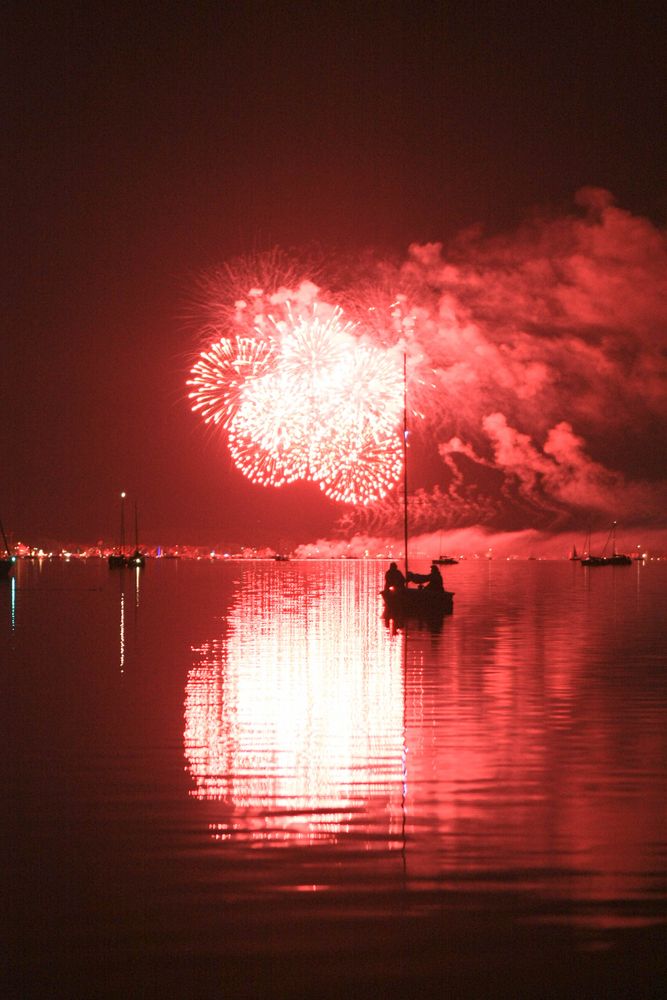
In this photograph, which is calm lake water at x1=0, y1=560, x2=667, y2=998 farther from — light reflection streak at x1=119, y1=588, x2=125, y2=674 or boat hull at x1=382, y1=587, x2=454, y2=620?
boat hull at x1=382, y1=587, x2=454, y2=620

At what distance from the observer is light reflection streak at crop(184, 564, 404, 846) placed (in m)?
12.2

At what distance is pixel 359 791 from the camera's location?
13070 mm

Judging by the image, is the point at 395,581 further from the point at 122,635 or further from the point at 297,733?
the point at 297,733

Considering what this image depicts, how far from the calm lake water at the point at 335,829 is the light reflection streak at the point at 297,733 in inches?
2.4

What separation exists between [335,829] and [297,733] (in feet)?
17.8

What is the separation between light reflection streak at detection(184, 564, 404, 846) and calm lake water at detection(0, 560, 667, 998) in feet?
0.20

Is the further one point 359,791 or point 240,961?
point 359,791

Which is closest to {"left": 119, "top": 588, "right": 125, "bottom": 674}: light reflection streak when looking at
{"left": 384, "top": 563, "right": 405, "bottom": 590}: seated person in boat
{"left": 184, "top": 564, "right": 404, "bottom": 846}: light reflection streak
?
{"left": 184, "top": 564, "right": 404, "bottom": 846}: light reflection streak

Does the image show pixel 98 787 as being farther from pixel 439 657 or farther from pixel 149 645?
pixel 149 645

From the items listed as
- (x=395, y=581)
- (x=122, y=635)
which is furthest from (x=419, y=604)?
(x=122, y=635)

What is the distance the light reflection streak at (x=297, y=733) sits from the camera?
12156mm

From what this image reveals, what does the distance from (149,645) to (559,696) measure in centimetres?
1306

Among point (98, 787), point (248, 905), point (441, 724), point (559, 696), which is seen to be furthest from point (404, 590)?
point (248, 905)

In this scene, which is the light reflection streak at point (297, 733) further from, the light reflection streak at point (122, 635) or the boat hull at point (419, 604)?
the boat hull at point (419, 604)
